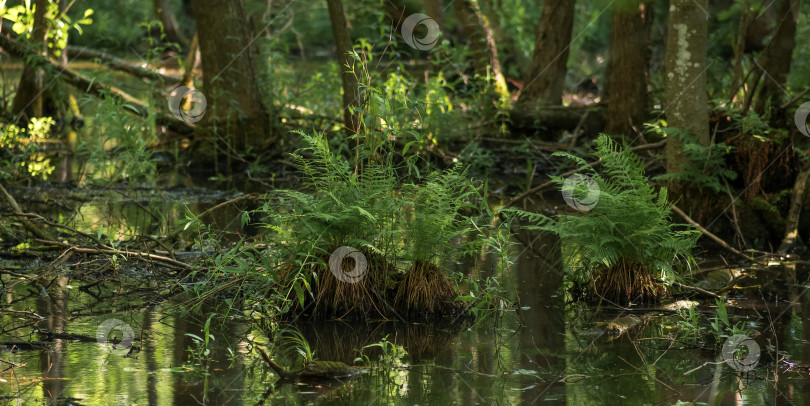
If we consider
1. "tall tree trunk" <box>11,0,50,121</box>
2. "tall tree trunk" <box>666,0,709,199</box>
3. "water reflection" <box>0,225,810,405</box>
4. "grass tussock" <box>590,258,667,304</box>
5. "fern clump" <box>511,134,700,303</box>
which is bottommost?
"water reflection" <box>0,225,810,405</box>

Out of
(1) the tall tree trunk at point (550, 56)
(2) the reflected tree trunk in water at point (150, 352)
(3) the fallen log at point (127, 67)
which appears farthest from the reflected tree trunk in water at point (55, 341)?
(1) the tall tree trunk at point (550, 56)

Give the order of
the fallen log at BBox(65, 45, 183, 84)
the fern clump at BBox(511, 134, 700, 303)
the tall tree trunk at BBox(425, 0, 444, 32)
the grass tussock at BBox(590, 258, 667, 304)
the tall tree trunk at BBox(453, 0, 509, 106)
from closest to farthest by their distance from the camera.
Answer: the fern clump at BBox(511, 134, 700, 303)
the grass tussock at BBox(590, 258, 667, 304)
the fallen log at BBox(65, 45, 183, 84)
the tall tree trunk at BBox(453, 0, 509, 106)
the tall tree trunk at BBox(425, 0, 444, 32)

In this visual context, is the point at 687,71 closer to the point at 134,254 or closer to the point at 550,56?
the point at 134,254

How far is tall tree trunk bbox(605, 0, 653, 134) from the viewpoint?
1163cm

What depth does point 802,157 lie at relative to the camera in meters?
8.52

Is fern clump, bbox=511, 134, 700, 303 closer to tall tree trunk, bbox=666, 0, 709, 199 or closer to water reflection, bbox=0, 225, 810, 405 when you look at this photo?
water reflection, bbox=0, 225, 810, 405

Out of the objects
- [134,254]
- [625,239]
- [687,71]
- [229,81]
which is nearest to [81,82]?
[229,81]

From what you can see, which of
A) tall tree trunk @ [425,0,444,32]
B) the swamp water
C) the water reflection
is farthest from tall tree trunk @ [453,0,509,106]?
the water reflection

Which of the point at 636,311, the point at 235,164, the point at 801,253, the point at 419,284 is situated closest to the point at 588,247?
the point at 636,311

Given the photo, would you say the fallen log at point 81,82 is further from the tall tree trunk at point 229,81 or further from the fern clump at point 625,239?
the fern clump at point 625,239

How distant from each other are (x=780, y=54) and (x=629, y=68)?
2.06 m

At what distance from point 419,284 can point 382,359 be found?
3.23 feet

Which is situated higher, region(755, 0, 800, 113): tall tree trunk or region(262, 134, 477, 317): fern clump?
region(755, 0, 800, 113): tall tree trunk

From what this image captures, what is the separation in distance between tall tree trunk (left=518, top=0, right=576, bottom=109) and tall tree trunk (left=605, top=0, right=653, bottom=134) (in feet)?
4.82
